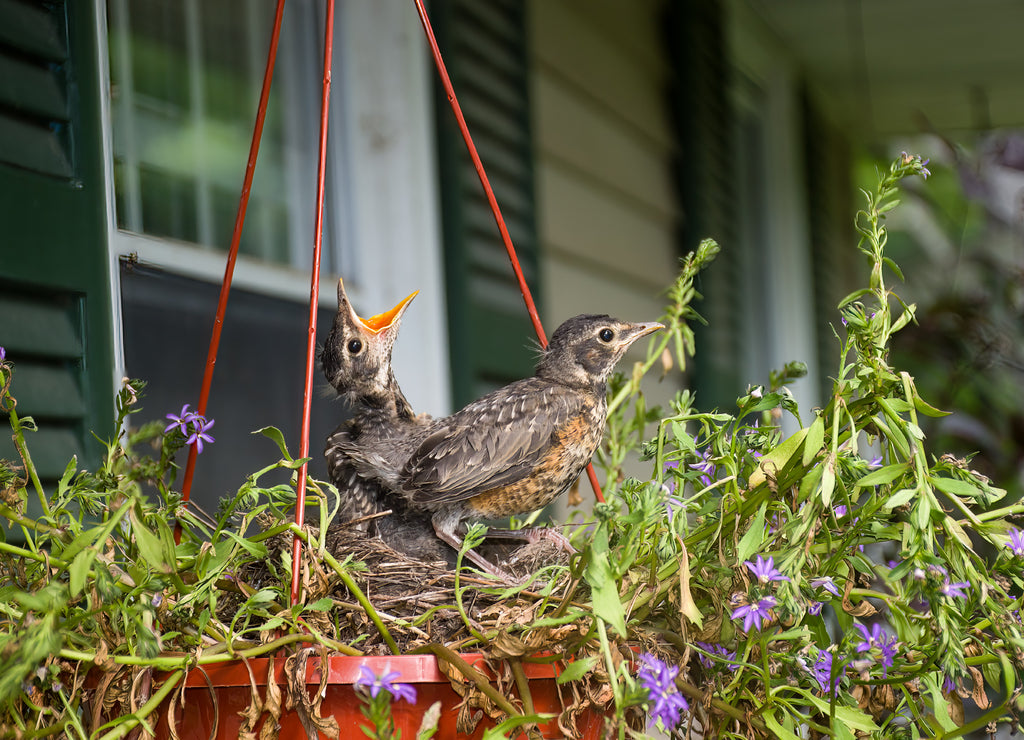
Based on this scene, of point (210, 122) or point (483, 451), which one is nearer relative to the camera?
point (483, 451)

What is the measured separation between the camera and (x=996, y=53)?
5207 mm

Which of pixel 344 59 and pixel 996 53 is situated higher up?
pixel 996 53

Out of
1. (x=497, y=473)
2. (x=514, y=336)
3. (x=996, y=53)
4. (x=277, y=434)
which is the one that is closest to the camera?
(x=277, y=434)

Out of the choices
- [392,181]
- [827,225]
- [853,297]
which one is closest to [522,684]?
[853,297]

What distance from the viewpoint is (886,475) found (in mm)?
802

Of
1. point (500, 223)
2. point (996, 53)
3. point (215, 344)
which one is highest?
point (996, 53)

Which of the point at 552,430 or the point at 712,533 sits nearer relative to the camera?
the point at 712,533

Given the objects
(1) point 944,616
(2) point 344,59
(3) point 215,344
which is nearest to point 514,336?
(2) point 344,59

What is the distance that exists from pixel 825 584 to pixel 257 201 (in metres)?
1.57

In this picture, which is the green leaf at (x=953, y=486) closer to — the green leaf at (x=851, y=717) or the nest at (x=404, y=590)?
the green leaf at (x=851, y=717)

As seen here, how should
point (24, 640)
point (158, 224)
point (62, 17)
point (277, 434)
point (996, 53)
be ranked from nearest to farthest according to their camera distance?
point (24, 640), point (277, 434), point (62, 17), point (158, 224), point (996, 53)

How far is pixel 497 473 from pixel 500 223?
0.34m

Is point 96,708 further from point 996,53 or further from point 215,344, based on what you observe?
point 996,53

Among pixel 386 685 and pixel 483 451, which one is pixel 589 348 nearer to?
pixel 483 451
